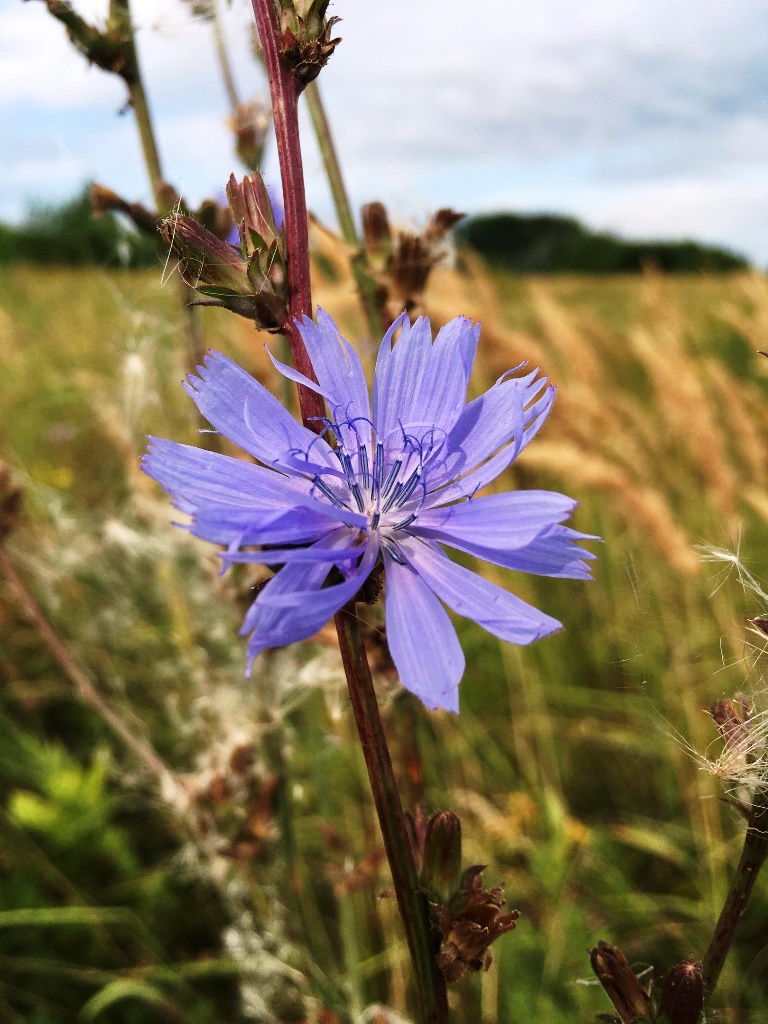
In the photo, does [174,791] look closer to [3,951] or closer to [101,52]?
[3,951]

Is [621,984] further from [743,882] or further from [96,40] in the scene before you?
[96,40]

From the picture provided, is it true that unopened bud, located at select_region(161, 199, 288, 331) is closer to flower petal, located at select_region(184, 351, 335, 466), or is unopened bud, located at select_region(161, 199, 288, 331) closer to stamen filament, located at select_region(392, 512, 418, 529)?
flower petal, located at select_region(184, 351, 335, 466)

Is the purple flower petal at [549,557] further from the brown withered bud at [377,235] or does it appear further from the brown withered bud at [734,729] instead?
the brown withered bud at [377,235]

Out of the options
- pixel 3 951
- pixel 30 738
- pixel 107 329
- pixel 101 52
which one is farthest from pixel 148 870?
pixel 107 329

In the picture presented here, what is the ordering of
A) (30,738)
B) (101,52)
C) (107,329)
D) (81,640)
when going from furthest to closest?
(107,329)
(81,640)
(30,738)
(101,52)

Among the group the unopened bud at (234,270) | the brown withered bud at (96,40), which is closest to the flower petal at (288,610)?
the unopened bud at (234,270)

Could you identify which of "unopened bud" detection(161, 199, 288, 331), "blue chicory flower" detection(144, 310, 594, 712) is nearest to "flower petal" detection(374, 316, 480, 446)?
"blue chicory flower" detection(144, 310, 594, 712)
